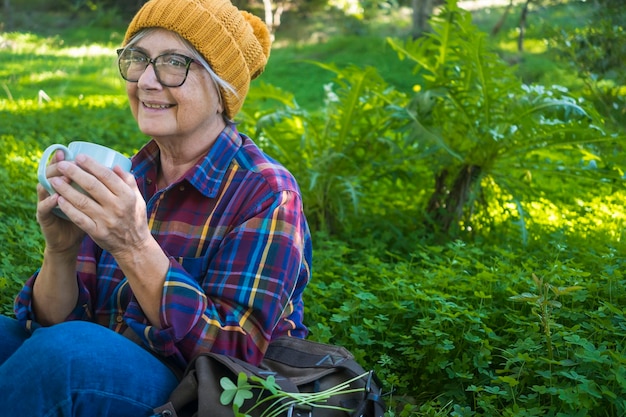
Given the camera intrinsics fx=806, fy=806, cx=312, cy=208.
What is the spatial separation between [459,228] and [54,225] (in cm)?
284

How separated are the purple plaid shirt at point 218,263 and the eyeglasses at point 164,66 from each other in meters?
0.22

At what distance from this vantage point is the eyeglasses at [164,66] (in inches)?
90.7

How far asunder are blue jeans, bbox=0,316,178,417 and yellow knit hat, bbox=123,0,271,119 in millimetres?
856

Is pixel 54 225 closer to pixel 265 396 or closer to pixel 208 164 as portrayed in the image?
pixel 208 164

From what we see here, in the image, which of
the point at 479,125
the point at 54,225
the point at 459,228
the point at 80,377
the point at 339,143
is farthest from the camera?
the point at 339,143

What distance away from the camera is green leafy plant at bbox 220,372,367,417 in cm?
185

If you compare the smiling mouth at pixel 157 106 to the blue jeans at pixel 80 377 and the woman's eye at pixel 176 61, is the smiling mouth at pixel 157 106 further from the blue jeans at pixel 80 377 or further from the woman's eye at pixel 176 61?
the blue jeans at pixel 80 377

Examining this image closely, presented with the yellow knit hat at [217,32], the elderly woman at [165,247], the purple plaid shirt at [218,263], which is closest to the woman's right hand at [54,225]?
the elderly woman at [165,247]

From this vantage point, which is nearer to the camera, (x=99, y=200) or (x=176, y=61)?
(x=99, y=200)

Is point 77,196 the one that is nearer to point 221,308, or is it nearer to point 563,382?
point 221,308

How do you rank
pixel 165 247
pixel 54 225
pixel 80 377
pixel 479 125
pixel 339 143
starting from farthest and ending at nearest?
pixel 339 143 → pixel 479 125 → pixel 165 247 → pixel 54 225 → pixel 80 377

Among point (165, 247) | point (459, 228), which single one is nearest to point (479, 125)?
point (459, 228)

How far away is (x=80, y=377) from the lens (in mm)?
1843

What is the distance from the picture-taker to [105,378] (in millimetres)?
1872
